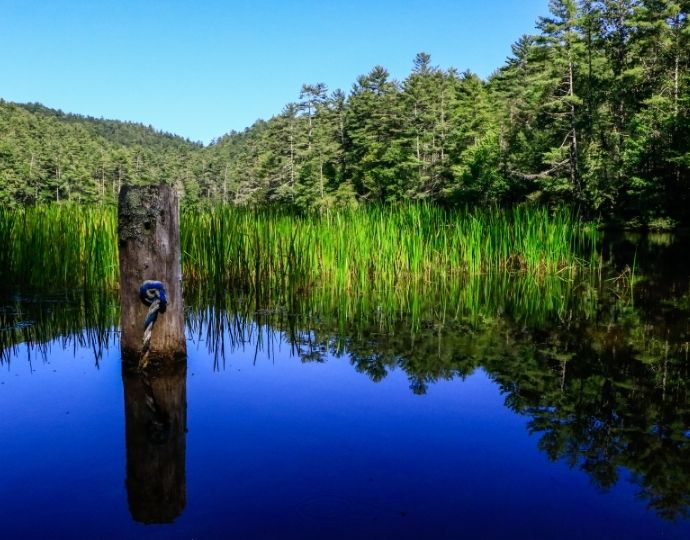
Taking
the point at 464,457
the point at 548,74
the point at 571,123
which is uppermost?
the point at 548,74

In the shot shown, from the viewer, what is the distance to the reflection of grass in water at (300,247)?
278 inches

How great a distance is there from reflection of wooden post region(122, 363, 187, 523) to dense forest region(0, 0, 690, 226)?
5.90 meters

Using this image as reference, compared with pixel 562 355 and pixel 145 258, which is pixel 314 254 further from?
pixel 145 258

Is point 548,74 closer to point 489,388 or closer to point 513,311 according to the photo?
point 513,311

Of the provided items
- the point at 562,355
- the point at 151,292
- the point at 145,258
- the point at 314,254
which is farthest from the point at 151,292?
the point at 314,254

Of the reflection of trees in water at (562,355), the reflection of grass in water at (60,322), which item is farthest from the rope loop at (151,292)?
the reflection of trees in water at (562,355)

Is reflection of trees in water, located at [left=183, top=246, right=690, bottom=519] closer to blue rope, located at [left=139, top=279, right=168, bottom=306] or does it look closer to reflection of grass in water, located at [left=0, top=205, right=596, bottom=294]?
reflection of grass in water, located at [left=0, top=205, right=596, bottom=294]

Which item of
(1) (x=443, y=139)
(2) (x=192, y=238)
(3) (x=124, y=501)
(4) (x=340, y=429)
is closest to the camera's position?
(3) (x=124, y=501)

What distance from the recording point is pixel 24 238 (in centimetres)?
704

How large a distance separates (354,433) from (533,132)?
27215 mm

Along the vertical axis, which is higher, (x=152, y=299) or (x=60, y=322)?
(x=152, y=299)

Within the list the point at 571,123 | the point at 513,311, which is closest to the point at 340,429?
the point at 513,311

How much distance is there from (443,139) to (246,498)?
34434 millimetres

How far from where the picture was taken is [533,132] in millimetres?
27859
